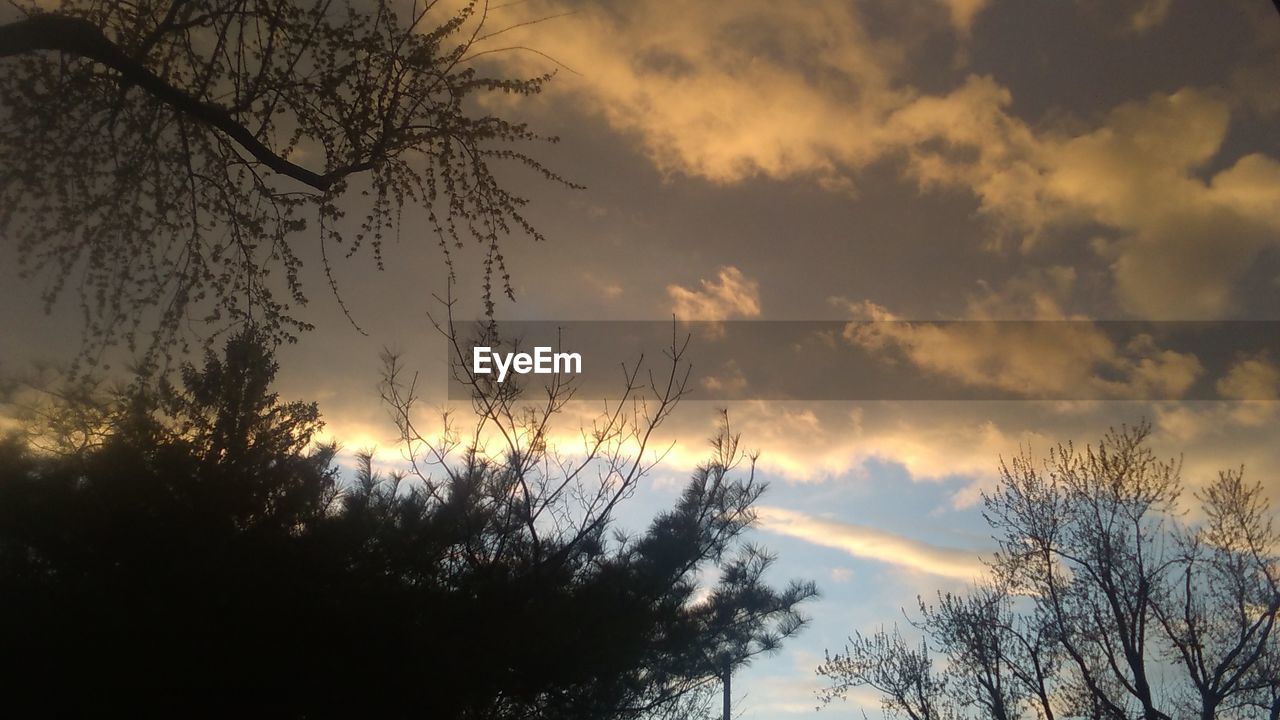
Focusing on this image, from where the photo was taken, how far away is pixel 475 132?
353 centimetres

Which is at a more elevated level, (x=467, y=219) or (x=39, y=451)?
(x=467, y=219)

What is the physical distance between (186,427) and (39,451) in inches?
25.6

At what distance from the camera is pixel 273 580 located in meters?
3.62

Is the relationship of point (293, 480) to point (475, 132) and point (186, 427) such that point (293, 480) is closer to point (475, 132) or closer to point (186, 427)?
point (186, 427)

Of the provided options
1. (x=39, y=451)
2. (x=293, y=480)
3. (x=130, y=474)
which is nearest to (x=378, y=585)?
(x=293, y=480)

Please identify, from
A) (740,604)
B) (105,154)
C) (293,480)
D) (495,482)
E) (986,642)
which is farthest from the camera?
(986,642)

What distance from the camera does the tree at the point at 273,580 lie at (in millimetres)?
3398

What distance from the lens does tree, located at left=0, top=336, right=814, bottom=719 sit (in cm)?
340

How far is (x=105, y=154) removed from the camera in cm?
336

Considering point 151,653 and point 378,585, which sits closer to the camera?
point 151,653

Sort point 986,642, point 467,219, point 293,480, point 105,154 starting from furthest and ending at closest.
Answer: point 986,642 → point 293,480 → point 467,219 → point 105,154

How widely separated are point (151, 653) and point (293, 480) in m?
1.09

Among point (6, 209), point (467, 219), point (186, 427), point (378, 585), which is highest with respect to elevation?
point (467, 219)

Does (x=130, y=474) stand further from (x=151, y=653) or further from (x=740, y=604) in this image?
(x=740, y=604)
